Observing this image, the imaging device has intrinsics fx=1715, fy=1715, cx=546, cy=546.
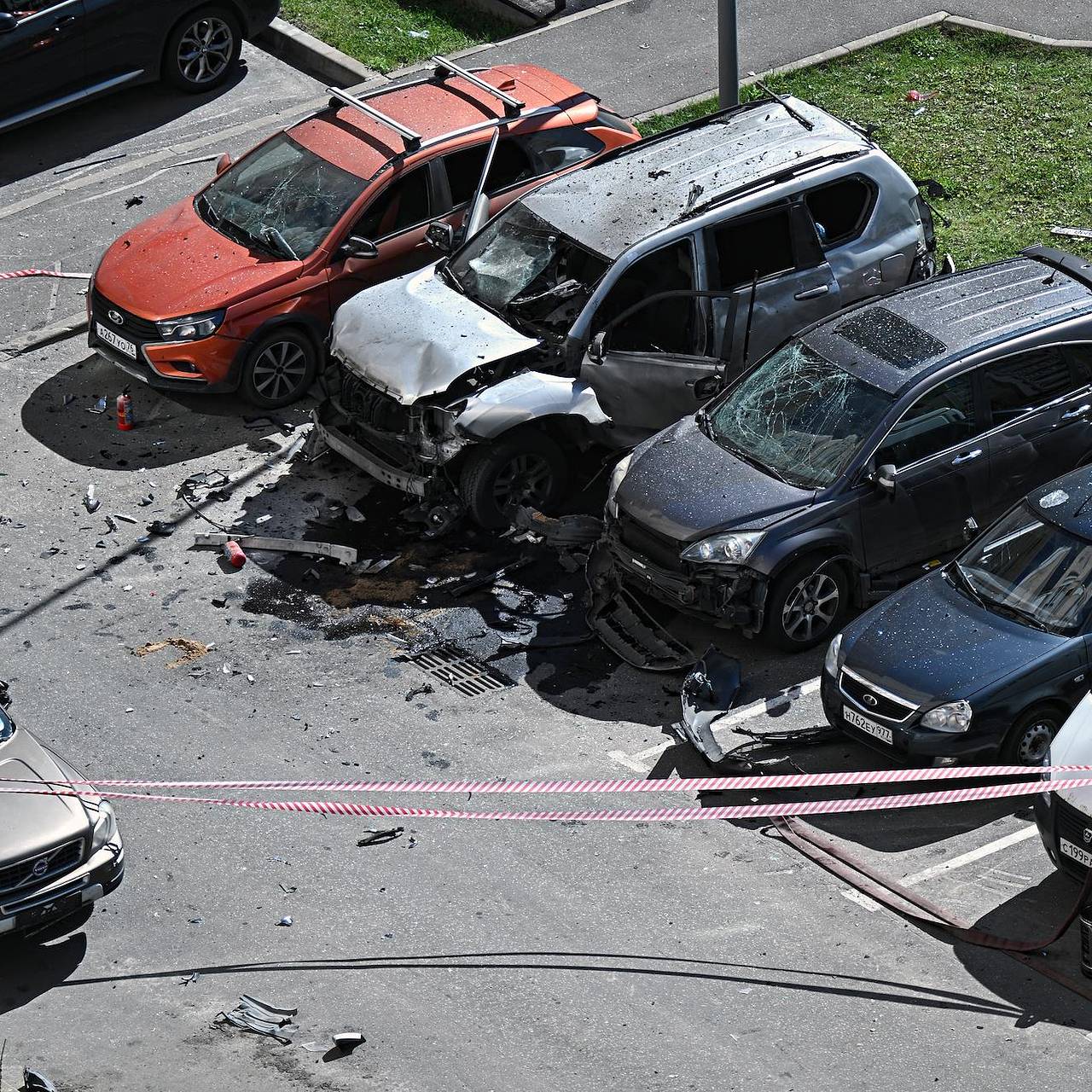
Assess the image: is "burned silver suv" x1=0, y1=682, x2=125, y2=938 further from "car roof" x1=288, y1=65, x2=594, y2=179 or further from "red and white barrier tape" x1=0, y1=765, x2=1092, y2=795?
"car roof" x1=288, y1=65, x2=594, y2=179

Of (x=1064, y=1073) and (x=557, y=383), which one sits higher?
(x=557, y=383)

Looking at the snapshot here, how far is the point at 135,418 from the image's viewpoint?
1366 cm

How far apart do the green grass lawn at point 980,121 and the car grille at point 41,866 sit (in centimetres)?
933

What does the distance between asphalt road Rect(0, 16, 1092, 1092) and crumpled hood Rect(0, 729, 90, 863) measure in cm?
71

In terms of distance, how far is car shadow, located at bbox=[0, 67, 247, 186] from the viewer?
17.2 meters

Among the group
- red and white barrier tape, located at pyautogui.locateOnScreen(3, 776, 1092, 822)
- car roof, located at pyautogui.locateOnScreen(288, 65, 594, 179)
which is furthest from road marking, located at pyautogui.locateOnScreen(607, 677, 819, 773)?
car roof, located at pyautogui.locateOnScreen(288, 65, 594, 179)

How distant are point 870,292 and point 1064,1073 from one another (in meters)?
6.82

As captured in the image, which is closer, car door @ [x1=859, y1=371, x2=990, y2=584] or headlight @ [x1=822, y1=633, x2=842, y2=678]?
headlight @ [x1=822, y1=633, x2=842, y2=678]

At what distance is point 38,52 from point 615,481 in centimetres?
881

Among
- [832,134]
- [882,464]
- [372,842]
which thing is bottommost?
[372,842]

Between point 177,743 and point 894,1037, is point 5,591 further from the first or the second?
point 894,1037

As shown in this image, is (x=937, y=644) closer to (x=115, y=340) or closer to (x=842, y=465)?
(x=842, y=465)

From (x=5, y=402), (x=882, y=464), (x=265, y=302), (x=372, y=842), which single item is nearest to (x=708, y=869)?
(x=372, y=842)

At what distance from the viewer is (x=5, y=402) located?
45.3 ft
